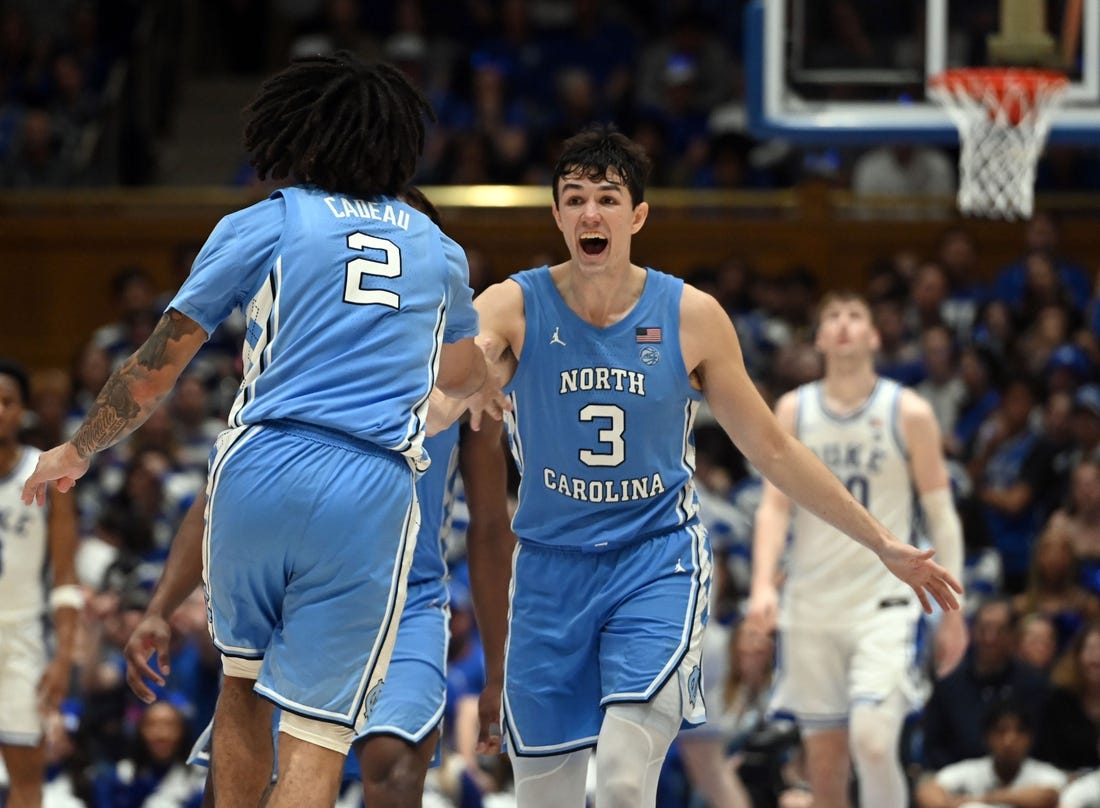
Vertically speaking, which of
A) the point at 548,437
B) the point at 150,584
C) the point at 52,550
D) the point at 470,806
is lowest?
the point at 470,806

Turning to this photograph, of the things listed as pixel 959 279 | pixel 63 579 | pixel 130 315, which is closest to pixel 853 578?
pixel 63 579

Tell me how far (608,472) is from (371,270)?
4.58ft

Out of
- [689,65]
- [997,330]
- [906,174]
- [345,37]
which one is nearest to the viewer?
[997,330]

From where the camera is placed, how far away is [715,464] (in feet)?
39.5

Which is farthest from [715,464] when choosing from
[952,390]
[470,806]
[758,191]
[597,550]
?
[597,550]

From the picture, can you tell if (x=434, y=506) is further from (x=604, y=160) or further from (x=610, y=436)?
(x=604, y=160)

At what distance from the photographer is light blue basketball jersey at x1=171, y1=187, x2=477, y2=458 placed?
4.77 m

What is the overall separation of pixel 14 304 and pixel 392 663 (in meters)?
11.3

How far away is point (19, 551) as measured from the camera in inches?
332

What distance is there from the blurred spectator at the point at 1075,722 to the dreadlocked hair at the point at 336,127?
6428mm

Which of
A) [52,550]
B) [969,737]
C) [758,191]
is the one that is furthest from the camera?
[758,191]

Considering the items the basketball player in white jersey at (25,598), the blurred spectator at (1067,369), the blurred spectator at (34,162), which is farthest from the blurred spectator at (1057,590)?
the blurred spectator at (34,162)

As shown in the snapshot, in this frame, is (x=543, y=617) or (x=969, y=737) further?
(x=969, y=737)

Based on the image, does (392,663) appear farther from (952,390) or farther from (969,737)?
(952,390)
